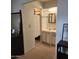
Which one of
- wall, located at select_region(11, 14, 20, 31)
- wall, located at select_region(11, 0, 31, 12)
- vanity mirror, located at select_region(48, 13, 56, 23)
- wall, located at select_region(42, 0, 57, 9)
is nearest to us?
wall, located at select_region(11, 0, 31, 12)

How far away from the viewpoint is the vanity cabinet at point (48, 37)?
23.4ft

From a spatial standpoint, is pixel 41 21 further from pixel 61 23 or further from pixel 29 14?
pixel 61 23

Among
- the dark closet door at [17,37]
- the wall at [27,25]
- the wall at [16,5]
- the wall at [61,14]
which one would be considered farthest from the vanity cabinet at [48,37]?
the wall at [61,14]

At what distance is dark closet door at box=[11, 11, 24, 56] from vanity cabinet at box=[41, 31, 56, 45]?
2.27m

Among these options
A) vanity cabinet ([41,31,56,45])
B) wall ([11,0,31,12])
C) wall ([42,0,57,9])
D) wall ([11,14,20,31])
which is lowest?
vanity cabinet ([41,31,56,45])

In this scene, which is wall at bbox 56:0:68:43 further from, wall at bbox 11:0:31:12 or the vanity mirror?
the vanity mirror

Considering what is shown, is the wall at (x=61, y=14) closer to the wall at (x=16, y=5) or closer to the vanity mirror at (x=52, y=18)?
the wall at (x=16, y=5)

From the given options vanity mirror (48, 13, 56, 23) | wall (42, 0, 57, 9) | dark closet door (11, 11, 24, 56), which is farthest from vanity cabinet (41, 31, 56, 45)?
dark closet door (11, 11, 24, 56)

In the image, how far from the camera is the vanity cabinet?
713 centimetres

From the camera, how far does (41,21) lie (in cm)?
839

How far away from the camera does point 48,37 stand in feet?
24.3

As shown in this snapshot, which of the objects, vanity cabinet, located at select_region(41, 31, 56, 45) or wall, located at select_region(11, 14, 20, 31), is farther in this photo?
vanity cabinet, located at select_region(41, 31, 56, 45)

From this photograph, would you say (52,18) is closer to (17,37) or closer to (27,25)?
(27,25)
